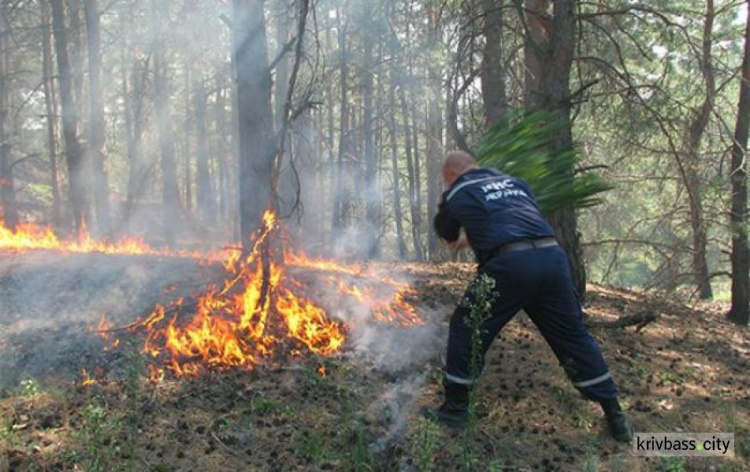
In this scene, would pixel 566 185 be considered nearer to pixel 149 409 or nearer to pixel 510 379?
pixel 510 379

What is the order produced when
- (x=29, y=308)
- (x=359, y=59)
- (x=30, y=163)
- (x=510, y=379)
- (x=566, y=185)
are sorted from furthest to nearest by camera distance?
(x=30, y=163)
(x=359, y=59)
(x=29, y=308)
(x=566, y=185)
(x=510, y=379)

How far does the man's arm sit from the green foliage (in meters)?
1.07

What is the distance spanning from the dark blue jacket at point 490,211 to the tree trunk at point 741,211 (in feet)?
17.6

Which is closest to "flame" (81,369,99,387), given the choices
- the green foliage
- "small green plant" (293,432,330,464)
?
"small green plant" (293,432,330,464)

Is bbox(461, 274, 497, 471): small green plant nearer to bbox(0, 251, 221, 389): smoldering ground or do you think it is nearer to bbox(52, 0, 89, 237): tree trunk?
bbox(0, 251, 221, 389): smoldering ground

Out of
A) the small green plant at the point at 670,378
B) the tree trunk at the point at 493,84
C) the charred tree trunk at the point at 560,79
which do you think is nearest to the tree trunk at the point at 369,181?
the tree trunk at the point at 493,84

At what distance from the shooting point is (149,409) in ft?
13.7

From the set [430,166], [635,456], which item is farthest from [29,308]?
[430,166]

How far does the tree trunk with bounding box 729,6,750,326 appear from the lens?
8.07 m

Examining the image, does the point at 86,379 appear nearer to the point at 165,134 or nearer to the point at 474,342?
the point at 474,342

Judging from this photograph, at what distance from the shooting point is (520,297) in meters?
3.93

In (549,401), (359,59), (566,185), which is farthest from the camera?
(359,59)

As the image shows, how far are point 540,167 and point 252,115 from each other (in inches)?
138

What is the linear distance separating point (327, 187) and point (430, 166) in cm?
1368
